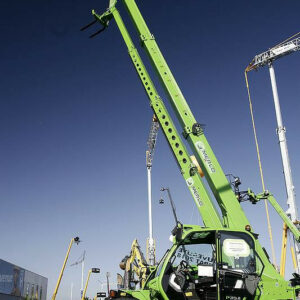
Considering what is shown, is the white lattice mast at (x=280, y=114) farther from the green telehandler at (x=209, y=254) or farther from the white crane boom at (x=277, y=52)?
the green telehandler at (x=209, y=254)

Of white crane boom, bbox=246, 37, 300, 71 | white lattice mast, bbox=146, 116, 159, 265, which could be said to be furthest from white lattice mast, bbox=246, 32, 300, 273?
white lattice mast, bbox=146, 116, 159, 265

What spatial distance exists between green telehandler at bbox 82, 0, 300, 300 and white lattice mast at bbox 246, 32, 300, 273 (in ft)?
42.8

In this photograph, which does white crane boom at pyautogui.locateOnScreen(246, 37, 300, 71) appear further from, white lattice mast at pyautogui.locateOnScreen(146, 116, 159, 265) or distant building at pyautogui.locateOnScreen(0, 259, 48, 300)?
distant building at pyautogui.locateOnScreen(0, 259, 48, 300)

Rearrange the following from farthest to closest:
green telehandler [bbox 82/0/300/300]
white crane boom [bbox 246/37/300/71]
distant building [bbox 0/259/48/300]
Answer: white crane boom [bbox 246/37/300/71], distant building [bbox 0/259/48/300], green telehandler [bbox 82/0/300/300]

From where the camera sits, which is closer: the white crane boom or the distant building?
the distant building

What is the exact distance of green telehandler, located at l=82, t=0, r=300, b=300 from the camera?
7457mm

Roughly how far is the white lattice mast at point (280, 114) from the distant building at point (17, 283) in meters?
17.2

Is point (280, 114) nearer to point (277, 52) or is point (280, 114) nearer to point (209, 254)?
point (277, 52)

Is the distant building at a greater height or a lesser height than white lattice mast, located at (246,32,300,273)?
lesser

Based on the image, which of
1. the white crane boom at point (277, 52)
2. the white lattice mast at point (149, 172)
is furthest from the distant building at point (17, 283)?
the white crane boom at point (277, 52)

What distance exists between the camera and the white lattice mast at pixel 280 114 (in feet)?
73.2

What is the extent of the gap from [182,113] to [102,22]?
629cm

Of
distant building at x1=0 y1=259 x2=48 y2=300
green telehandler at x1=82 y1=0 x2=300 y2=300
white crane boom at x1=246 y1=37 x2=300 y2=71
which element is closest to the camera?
green telehandler at x1=82 y1=0 x2=300 y2=300

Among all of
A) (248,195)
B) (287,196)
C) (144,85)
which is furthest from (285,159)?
(144,85)
